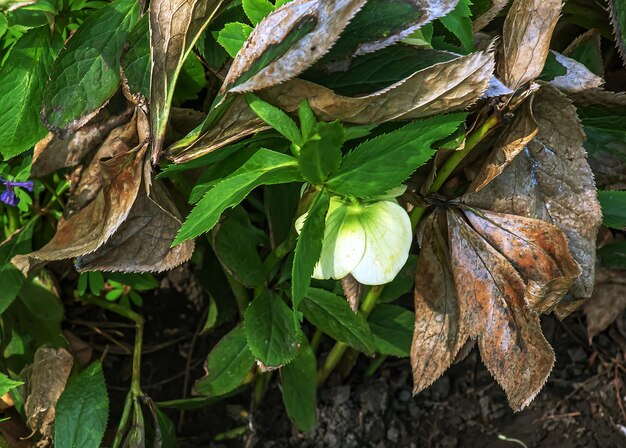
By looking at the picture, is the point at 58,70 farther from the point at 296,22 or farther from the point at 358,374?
the point at 358,374

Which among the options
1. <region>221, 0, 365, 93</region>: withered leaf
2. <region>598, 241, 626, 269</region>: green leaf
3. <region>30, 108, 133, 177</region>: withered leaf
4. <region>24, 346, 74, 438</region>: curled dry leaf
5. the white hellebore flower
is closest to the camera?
<region>221, 0, 365, 93</region>: withered leaf

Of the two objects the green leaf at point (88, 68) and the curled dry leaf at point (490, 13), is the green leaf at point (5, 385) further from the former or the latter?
the curled dry leaf at point (490, 13)

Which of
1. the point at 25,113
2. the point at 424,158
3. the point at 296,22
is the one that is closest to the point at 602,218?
the point at 424,158

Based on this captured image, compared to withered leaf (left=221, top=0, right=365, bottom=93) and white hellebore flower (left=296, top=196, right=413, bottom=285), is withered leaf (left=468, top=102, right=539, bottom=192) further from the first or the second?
withered leaf (left=221, top=0, right=365, bottom=93)

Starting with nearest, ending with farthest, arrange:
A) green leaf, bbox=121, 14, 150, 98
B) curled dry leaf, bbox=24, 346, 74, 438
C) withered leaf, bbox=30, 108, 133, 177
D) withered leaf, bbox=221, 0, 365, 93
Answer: withered leaf, bbox=221, 0, 365, 93 → green leaf, bbox=121, 14, 150, 98 → withered leaf, bbox=30, 108, 133, 177 → curled dry leaf, bbox=24, 346, 74, 438

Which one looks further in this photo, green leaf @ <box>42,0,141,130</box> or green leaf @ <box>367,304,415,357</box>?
green leaf @ <box>367,304,415,357</box>

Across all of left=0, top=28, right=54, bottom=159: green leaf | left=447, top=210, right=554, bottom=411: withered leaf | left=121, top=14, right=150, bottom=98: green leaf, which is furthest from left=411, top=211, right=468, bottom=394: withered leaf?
left=0, top=28, right=54, bottom=159: green leaf

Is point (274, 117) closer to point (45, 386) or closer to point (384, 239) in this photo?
point (384, 239)
